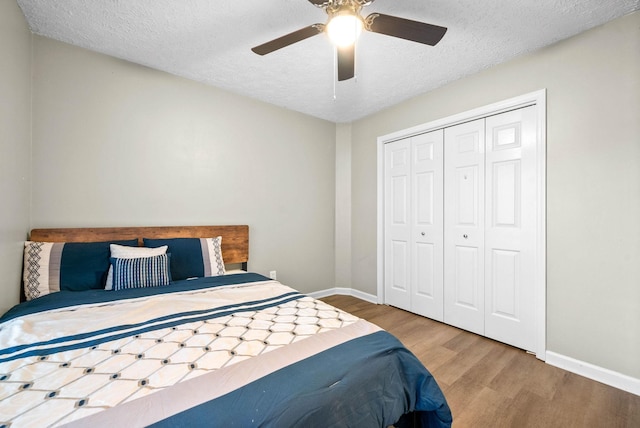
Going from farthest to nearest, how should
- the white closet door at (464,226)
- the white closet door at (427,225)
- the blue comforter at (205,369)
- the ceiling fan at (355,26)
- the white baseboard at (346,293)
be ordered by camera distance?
the white baseboard at (346,293)
the white closet door at (427,225)
the white closet door at (464,226)
the ceiling fan at (355,26)
the blue comforter at (205,369)

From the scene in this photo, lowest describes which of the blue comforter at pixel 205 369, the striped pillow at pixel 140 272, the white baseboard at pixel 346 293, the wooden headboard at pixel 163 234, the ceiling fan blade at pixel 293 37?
the white baseboard at pixel 346 293

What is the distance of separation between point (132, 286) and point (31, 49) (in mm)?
1900

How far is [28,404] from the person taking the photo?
2.56 feet

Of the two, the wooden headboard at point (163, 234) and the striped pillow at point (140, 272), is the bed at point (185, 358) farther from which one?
the wooden headboard at point (163, 234)

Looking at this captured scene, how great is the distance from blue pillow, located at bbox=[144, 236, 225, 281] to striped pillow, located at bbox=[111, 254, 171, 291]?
0.18m

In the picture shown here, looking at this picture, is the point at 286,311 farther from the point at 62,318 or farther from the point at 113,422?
the point at 62,318

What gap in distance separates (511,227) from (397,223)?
1184 millimetres

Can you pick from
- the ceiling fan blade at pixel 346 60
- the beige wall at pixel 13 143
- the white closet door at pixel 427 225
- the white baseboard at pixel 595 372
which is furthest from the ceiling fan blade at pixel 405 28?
the white baseboard at pixel 595 372

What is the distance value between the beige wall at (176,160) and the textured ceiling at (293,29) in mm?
250

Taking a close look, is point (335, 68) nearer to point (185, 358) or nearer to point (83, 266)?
point (185, 358)

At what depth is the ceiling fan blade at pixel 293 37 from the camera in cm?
156

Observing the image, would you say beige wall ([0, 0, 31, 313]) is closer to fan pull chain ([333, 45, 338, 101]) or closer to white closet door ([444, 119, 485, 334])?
fan pull chain ([333, 45, 338, 101])

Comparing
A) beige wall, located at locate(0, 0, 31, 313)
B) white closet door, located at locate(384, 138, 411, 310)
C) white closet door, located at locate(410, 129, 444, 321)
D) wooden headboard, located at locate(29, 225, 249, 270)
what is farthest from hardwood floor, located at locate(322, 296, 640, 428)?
beige wall, located at locate(0, 0, 31, 313)

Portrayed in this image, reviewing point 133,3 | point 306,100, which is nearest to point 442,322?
point 306,100
